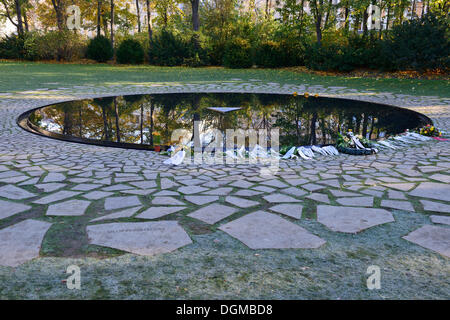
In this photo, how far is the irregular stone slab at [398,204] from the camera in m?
3.54

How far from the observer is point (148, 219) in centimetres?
332

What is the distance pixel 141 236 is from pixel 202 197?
1002 mm

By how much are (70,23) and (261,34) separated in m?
20.8

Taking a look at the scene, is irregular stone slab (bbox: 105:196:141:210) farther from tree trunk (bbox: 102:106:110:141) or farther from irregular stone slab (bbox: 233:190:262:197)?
tree trunk (bbox: 102:106:110:141)

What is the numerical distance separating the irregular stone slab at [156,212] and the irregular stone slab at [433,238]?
78.7 inches

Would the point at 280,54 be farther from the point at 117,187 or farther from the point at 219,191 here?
the point at 117,187

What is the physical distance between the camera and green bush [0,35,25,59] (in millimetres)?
28484

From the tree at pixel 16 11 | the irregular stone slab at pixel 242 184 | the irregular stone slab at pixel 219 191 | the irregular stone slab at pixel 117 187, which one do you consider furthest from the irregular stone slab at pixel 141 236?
the tree at pixel 16 11

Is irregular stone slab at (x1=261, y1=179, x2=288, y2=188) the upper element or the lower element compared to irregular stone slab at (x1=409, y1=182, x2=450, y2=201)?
lower

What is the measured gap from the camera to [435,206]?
11.8 feet

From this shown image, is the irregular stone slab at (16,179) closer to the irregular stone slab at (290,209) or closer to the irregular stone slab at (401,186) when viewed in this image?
the irregular stone slab at (290,209)

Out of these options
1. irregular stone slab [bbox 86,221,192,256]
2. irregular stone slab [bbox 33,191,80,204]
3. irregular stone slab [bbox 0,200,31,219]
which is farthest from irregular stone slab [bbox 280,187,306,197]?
irregular stone slab [bbox 0,200,31,219]

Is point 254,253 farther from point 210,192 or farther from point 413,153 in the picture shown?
point 413,153
